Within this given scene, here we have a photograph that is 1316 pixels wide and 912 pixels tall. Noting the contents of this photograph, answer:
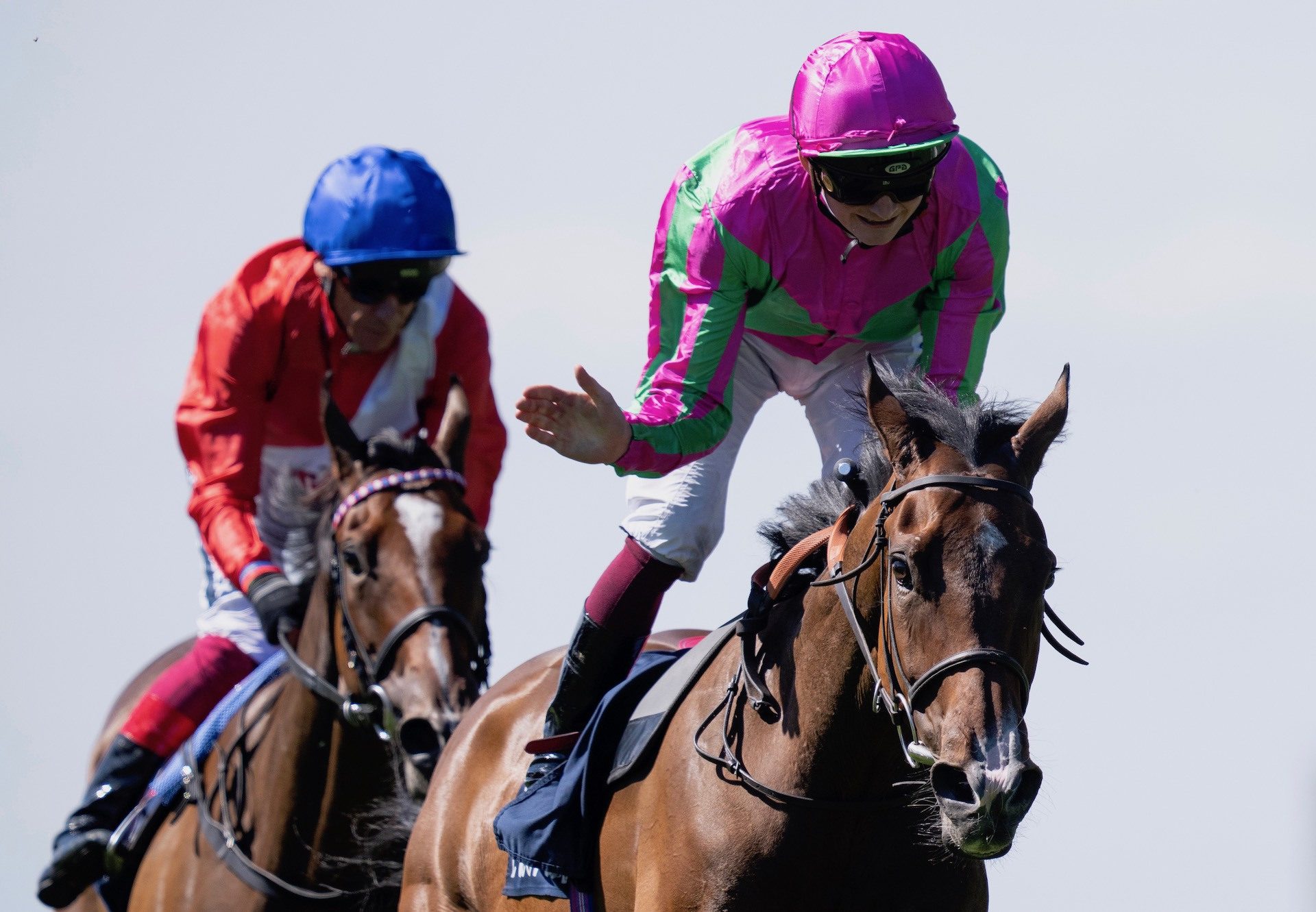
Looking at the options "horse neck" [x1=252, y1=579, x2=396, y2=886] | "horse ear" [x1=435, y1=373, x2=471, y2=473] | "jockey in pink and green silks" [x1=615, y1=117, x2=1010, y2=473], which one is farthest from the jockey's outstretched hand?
"horse ear" [x1=435, y1=373, x2=471, y2=473]

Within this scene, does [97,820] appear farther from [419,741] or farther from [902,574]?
[902,574]

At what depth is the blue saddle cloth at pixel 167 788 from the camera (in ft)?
23.8

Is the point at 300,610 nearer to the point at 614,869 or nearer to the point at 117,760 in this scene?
the point at 117,760

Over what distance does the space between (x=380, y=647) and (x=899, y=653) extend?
115 inches

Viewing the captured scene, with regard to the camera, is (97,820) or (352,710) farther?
(97,820)

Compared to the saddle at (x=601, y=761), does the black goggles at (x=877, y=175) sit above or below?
above

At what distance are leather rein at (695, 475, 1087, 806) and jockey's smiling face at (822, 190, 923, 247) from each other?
720 mm

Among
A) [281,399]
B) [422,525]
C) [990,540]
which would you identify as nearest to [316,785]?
[422,525]

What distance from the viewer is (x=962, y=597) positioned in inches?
156

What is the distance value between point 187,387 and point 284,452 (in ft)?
1.49

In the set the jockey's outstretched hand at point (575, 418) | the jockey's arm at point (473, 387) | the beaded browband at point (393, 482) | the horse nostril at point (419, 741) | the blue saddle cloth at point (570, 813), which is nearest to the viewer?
the jockey's outstretched hand at point (575, 418)

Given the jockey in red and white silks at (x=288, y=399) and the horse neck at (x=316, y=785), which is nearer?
the horse neck at (x=316, y=785)

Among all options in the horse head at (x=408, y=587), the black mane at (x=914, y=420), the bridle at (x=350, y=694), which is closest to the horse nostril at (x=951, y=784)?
the black mane at (x=914, y=420)

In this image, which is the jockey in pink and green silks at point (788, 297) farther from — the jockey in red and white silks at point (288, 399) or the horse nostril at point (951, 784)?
the jockey in red and white silks at point (288, 399)
